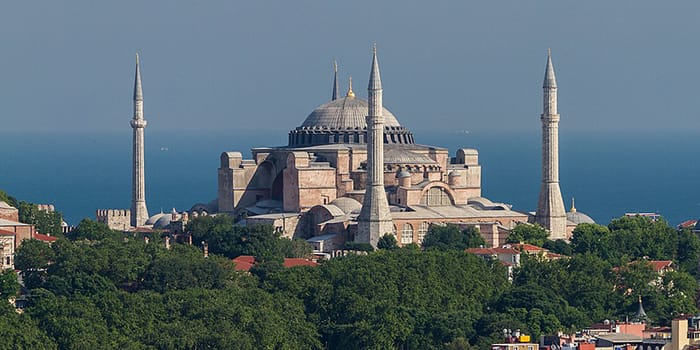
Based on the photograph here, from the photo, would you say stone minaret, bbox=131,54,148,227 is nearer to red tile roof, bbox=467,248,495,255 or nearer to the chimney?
red tile roof, bbox=467,248,495,255

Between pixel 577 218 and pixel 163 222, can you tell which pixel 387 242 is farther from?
pixel 577 218

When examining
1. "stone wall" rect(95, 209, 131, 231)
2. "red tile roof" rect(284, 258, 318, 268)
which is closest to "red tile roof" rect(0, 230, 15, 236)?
"red tile roof" rect(284, 258, 318, 268)

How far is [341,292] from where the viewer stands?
6412 cm

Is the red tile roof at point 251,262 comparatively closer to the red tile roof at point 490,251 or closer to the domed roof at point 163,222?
the red tile roof at point 490,251

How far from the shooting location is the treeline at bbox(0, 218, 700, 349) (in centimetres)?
5741

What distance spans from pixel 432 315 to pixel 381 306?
3.96ft

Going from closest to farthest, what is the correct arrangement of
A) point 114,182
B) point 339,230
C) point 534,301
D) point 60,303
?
1. point 60,303
2. point 534,301
3. point 339,230
4. point 114,182

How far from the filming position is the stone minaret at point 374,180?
82.9 metres

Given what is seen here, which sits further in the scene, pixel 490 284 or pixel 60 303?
pixel 490 284

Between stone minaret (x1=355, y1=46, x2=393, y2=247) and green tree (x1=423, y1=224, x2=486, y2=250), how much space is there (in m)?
1.50

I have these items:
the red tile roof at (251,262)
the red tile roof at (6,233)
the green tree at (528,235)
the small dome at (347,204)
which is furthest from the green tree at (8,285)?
the small dome at (347,204)

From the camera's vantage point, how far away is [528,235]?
83.9m

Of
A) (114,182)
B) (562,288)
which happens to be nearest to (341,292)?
(562,288)

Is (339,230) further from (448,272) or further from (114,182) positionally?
(114,182)
